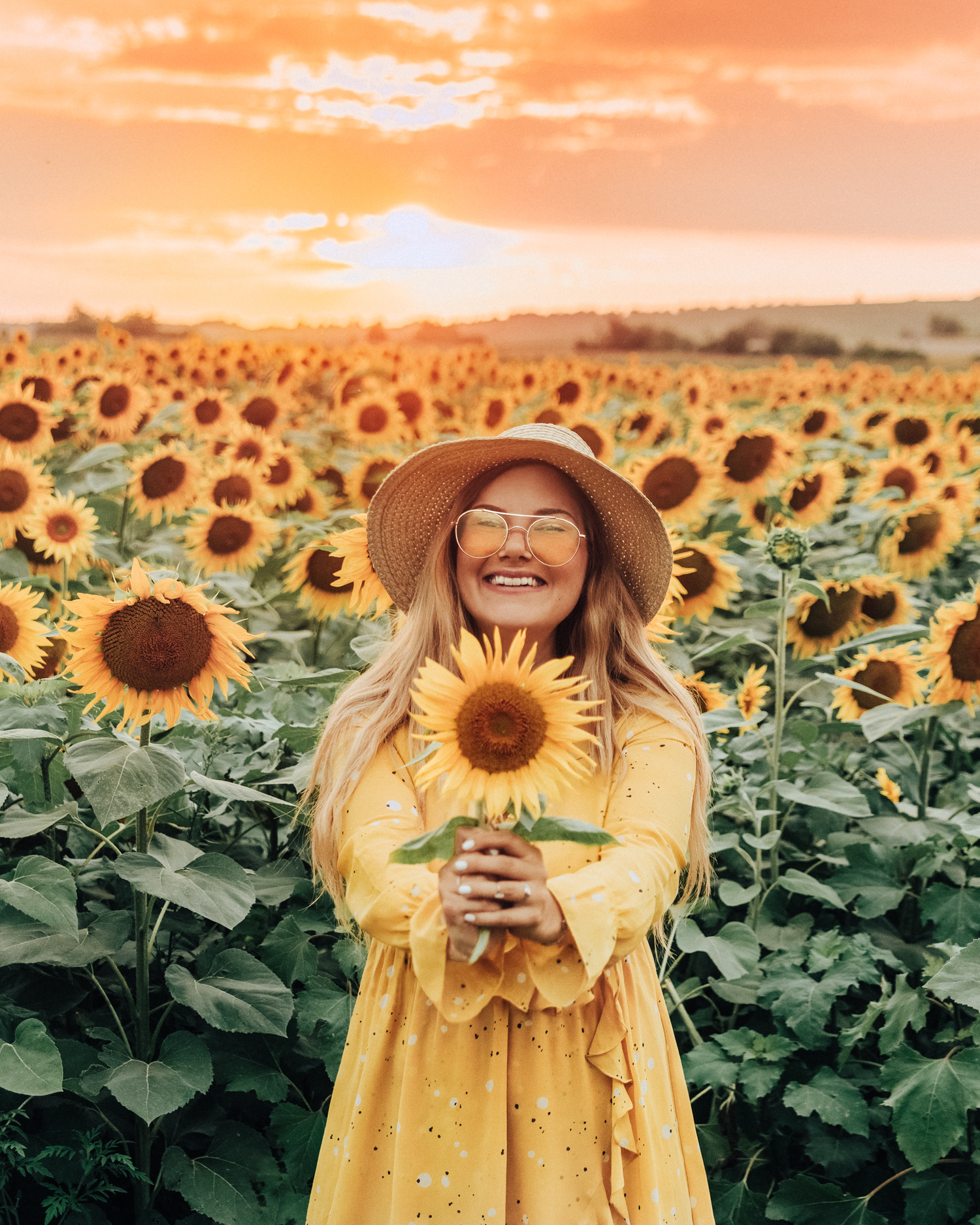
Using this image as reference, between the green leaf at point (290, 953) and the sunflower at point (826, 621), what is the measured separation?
6.73 ft

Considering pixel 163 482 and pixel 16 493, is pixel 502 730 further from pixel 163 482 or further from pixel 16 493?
pixel 163 482

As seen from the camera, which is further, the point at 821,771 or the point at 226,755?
the point at 821,771

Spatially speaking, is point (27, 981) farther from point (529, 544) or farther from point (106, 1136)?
point (529, 544)

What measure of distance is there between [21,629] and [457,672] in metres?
1.53

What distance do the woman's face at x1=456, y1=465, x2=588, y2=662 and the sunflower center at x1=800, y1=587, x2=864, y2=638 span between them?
6.70ft

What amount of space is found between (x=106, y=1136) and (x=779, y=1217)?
147cm

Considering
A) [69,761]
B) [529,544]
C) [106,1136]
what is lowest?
[106,1136]

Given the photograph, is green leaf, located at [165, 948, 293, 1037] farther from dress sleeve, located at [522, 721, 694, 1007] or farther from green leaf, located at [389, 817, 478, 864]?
green leaf, located at [389, 817, 478, 864]

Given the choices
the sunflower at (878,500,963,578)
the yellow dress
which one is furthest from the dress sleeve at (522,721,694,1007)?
the sunflower at (878,500,963,578)

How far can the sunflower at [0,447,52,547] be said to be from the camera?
4633 mm

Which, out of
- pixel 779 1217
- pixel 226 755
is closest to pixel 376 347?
pixel 226 755

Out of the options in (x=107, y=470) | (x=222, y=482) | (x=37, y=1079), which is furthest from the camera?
(x=107, y=470)

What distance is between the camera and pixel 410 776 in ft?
6.48

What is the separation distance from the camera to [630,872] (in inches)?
66.6
